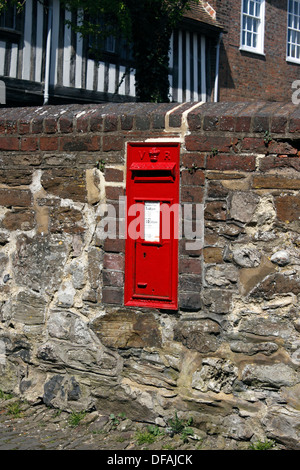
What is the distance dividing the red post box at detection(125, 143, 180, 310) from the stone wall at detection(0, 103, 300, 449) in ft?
0.21

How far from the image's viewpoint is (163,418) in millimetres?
3906

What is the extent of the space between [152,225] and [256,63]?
44.7 ft

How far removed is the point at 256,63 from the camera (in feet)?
53.7

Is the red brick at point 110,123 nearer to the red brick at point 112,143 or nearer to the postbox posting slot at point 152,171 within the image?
the red brick at point 112,143

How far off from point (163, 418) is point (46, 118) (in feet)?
7.56

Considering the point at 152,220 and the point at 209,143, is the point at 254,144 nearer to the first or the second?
the point at 209,143

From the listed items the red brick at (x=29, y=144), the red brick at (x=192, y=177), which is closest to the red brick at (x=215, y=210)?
the red brick at (x=192, y=177)

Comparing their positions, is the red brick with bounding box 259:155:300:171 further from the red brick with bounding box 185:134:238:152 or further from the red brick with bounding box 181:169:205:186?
the red brick with bounding box 181:169:205:186

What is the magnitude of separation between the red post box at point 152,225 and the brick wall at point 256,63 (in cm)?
1185

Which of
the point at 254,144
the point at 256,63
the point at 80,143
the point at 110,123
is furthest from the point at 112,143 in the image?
the point at 256,63

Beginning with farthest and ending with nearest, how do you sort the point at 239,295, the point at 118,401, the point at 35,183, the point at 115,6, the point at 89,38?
the point at 89,38 → the point at 115,6 → the point at 35,183 → the point at 118,401 → the point at 239,295

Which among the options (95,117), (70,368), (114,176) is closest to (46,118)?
(95,117)

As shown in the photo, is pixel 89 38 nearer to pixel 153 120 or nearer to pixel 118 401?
pixel 153 120

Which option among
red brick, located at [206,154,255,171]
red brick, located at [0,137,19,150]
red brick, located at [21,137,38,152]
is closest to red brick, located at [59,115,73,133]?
red brick, located at [21,137,38,152]
